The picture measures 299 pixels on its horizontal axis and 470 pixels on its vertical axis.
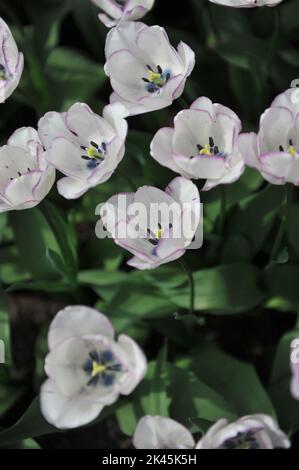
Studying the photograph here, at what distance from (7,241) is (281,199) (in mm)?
905

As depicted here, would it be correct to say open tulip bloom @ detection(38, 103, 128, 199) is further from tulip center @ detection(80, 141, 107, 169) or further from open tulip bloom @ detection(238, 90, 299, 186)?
open tulip bloom @ detection(238, 90, 299, 186)

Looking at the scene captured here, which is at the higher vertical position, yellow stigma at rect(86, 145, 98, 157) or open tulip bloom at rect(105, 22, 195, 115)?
open tulip bloom at rect(105, 22, 195, 115)

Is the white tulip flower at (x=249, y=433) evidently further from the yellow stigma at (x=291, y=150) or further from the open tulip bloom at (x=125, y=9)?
the open tulip bloom at (x=125, y=9)

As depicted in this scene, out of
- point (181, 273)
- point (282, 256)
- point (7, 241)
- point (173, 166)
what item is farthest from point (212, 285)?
point (7, 241)

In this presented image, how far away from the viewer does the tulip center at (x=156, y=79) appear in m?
1.98

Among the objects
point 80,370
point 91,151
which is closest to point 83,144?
point 91,151

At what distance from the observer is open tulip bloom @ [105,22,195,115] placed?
181cm

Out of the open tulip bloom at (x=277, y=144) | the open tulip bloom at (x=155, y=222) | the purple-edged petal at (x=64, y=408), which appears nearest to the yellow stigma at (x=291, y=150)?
the open tulip bloom at (x=277, y=144)

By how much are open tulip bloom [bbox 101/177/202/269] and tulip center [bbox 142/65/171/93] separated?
1.10 ft

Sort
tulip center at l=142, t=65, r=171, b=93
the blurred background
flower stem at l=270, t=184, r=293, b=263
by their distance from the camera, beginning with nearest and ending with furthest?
flower stem at l=270, t=184, r=293, b=263 < tulip center at l=142, t=65, r=171, b=93 < the blurred background

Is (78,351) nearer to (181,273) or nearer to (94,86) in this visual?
(181,273)

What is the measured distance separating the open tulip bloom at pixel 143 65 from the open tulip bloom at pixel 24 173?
0.23m

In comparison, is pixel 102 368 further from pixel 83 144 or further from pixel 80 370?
pixel 83 144

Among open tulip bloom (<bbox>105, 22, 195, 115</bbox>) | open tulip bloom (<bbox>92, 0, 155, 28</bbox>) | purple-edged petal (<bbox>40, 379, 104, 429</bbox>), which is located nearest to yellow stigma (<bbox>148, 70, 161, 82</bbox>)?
open tulip bloom (<bbox>105, 22, 195, 115</bbox>)
